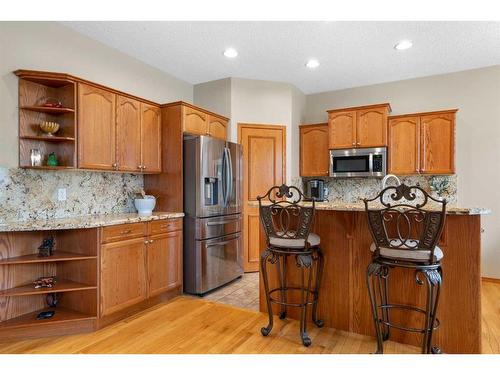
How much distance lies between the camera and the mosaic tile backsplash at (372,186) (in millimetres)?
4082

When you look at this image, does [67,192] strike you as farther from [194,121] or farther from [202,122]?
[202,122]

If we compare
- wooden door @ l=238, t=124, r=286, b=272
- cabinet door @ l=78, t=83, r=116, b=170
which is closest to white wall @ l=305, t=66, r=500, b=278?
wooden door @ l=238, t=124, r=286, b=272

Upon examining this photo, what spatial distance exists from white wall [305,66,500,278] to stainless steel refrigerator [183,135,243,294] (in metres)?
3.06

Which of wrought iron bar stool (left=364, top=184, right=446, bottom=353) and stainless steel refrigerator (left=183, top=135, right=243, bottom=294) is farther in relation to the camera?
stainless steel refrigerator (left=183, top=135, right=243, bottom=294)

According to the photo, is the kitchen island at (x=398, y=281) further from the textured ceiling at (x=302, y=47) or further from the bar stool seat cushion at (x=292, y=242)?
the textured ceiling at (x=302, y=47)

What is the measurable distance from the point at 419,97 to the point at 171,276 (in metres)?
4.21

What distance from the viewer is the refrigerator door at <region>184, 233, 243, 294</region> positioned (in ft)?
10.9

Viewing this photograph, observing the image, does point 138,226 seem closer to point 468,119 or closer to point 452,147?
point 452,147

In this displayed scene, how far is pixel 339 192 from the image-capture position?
4.77m

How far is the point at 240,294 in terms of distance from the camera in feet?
11.1

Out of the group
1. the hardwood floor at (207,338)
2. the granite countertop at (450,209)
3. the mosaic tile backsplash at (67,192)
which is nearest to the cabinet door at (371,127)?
the granite countertop at (450,209)

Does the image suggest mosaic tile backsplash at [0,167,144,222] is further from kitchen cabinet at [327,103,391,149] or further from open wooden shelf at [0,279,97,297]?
kitchen cabinet at [327,103,391,149]
